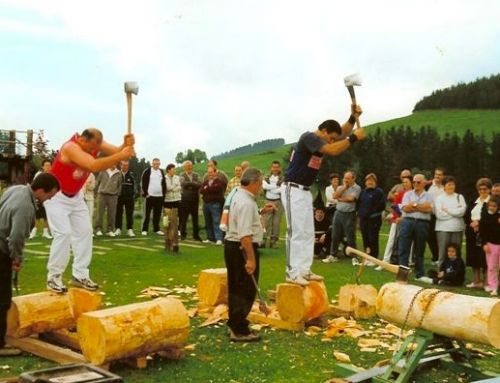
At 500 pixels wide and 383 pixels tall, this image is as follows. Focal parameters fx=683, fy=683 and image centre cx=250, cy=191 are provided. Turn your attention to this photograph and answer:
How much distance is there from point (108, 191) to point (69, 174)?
10014 mm

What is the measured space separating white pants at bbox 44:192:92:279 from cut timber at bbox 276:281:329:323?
240 centimetres

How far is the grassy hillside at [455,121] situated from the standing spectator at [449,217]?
6062 centimetres

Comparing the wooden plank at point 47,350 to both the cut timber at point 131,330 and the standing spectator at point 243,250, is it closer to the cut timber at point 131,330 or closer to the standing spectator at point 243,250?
the cut timber at point 131,330

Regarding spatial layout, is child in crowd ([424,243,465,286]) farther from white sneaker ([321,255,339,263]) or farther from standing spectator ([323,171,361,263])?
white sneaker ([321,255,339,263])

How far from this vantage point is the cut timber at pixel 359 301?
918 centimetres

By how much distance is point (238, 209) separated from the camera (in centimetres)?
749

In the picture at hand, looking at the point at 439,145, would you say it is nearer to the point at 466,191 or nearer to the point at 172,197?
the point at 466,191

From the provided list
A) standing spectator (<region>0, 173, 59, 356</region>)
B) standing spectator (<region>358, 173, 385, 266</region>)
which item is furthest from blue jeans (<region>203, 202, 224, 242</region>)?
standing spectator (<region>0, 173, 59, 356</region>)

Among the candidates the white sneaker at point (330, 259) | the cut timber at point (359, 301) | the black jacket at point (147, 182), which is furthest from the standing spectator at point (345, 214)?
the black jacket at point (147, 182)

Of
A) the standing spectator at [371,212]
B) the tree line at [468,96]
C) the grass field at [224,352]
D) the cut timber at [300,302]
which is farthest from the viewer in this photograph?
the tree line at [468,96]

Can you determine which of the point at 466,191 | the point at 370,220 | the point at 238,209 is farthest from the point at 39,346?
the point at 466,191

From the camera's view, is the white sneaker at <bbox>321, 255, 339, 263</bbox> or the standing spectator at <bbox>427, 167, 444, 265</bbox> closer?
the standing spectator at <bbox>427, 167, 444, 265</bbox>

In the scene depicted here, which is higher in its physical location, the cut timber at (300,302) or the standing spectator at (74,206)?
the standing spectator at (74,206)

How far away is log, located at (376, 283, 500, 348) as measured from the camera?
5840 millimetres
